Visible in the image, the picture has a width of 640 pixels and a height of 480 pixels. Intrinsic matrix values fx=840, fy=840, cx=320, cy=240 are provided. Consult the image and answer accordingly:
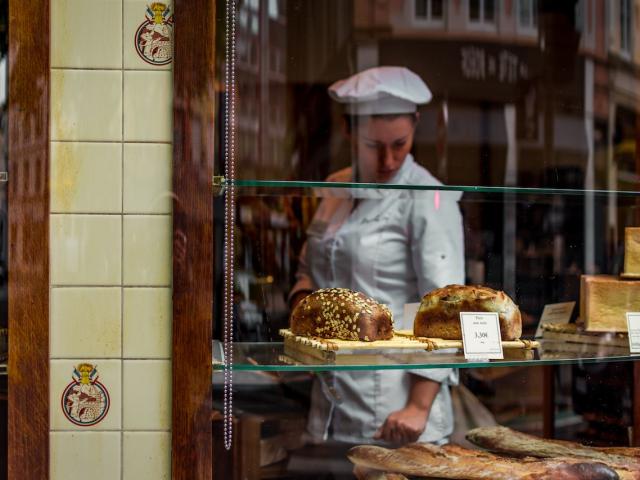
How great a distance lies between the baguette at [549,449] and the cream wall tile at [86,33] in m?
1.04

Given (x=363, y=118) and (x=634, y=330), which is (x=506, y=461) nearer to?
(x=634, y=330)

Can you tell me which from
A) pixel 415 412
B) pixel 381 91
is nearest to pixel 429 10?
pixel 381 91

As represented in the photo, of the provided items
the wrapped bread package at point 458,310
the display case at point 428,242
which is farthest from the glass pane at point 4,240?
the wrapped bread package at point 458,310

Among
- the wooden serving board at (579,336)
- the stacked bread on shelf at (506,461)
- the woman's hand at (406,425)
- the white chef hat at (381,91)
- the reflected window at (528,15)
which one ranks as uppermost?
the reflected window at (528,15)

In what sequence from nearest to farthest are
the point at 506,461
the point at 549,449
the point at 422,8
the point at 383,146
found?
1. the point at 506,461
2. the point at 549,449
3. the point at 383,146
4. the point at 422,8

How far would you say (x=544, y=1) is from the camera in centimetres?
319

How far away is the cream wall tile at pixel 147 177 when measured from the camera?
137 cm

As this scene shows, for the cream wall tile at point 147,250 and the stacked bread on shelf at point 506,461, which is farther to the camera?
the stacked bread on shelf at point 506,461

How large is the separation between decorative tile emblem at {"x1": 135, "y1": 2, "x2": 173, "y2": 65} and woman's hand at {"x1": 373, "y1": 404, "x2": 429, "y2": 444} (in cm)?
120

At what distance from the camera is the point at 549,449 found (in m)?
1.70

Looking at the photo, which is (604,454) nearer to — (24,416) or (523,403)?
(523,403)

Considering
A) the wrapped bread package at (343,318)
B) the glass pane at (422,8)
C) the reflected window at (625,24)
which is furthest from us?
the glass pane at (422,8)

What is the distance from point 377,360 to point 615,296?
0.59 metres

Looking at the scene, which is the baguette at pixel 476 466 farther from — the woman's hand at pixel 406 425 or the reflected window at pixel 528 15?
the reflected window at pixel 528 15
